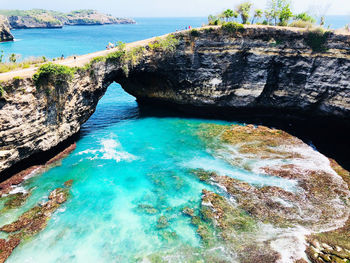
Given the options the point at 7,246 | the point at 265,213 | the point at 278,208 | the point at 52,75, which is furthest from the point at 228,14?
the point at 7,246

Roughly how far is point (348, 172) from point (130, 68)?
97.0 feet

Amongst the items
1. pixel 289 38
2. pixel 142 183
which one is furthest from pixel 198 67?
pixel 142 183

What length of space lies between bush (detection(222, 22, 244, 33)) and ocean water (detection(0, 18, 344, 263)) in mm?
13240

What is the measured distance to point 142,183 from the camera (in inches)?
990

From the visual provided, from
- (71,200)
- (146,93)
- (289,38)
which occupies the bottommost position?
(71,200)

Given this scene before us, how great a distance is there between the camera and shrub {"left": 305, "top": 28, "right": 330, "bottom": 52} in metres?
31.9

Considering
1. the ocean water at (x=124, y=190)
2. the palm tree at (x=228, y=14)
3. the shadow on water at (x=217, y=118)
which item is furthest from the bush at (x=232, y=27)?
the ocean water at (x=124, y=190)

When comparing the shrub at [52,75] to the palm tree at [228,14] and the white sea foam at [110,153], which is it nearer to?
the white sea foam at [110,153]

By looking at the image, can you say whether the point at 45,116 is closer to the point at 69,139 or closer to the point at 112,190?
the point at 69,139

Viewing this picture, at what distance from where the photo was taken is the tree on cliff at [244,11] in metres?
37.8

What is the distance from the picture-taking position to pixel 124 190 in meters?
24.2

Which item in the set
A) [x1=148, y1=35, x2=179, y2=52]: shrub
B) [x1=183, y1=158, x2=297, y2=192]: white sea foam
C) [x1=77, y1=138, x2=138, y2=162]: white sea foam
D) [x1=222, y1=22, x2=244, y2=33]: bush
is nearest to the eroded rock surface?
[x1=183, y1=158, x2=297, y2=192]: white sea foam

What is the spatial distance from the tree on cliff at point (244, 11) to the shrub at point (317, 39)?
9547 mm

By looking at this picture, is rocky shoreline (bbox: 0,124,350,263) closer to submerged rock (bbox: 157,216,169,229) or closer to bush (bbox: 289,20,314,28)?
submerged rock (bbox: 157,216,169,229)
